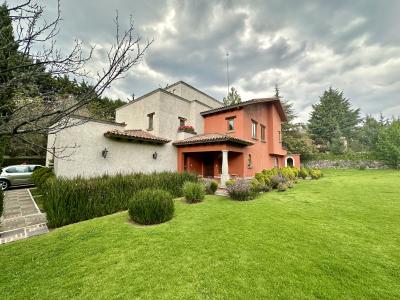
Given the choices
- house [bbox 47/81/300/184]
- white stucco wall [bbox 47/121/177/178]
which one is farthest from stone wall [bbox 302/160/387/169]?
white stucco wall [bbox 47/121/177/178]

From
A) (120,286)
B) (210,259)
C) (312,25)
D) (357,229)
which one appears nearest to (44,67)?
(120,286)

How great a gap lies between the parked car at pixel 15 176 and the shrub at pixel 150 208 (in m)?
14.2

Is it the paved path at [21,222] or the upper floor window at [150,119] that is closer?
the paved path at [21,222]

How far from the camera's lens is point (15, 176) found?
1384 cm

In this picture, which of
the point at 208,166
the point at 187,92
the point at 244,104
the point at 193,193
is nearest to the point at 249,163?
the point at 208,166

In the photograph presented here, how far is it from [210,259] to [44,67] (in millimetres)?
4716

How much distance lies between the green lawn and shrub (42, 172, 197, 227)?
3.20ft

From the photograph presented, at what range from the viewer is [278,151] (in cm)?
2089

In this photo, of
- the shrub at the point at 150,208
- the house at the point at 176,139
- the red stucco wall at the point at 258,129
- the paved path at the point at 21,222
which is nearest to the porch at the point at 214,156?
the house at the point at 176,139

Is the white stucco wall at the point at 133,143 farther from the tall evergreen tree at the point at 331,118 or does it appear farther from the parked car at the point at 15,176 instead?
the tall evergreen tree at the point at 331,118

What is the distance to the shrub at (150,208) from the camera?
6090 millimetres

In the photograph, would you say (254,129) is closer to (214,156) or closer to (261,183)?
(214,156)

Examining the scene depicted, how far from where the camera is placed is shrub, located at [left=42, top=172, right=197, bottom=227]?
21.0 ft

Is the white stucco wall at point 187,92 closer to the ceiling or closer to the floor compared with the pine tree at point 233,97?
closer to the floor
